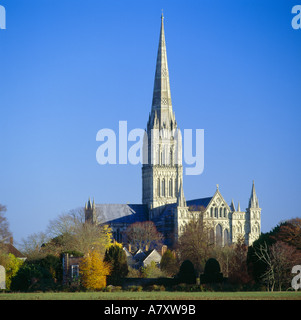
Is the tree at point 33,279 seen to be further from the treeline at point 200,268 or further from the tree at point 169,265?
the tree at point 169,265

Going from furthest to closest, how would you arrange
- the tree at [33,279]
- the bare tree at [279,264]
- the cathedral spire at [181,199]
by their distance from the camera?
the cathedral spire at [181,199] < the bare tree at [279,264] < the tree at [33,279]

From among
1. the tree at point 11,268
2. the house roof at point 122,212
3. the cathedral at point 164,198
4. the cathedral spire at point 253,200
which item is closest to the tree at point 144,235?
the cathedral at point 164,198

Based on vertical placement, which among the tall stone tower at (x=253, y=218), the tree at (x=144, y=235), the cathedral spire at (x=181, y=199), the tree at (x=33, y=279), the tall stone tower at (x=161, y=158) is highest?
the tall stone tower at (x=161, y=158)

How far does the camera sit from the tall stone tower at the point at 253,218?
12012cm

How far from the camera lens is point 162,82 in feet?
413

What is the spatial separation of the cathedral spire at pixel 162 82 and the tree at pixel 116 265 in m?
62.2

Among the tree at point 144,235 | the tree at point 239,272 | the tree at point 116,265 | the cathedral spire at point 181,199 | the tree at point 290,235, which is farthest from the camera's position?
the cathedral spire at point 181,199

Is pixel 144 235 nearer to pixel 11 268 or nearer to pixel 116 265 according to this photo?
pixel 116 265

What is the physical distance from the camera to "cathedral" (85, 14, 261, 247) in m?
119

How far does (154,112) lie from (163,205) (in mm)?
15700

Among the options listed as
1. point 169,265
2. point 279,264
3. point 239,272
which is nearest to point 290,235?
point 279,264

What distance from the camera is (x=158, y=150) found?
123m
